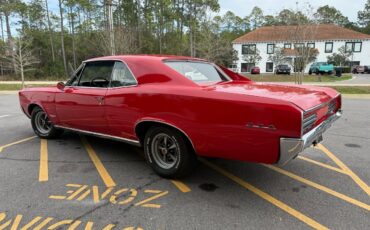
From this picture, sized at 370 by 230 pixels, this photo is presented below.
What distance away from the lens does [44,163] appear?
439cm

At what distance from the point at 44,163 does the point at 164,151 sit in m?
1.97

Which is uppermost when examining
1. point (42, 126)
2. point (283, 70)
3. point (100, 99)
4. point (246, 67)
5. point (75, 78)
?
point (246, 67)

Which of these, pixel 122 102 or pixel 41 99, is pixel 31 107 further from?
pixel 122 102

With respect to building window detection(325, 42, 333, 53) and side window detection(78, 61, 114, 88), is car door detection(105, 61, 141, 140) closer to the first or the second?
side window detection(78, 61, 114, 88)

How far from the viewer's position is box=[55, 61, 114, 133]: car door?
14.0 feet

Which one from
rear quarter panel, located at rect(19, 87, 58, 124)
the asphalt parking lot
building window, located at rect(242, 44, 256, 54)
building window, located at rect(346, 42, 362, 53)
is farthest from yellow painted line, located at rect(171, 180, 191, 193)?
building window, located at rect(346, 42, 362, 53)

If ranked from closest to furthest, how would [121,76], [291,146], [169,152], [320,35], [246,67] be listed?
[291,146], [169,152], [121,76], [320,35], [246,67]

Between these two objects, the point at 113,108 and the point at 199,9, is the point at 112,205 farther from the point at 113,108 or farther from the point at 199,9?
the point at 199,9

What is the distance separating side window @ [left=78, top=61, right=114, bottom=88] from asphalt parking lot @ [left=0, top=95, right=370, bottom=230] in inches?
46.3

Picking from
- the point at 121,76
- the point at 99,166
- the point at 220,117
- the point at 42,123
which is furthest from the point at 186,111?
the point at 42,123

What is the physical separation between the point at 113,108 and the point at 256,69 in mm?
40187

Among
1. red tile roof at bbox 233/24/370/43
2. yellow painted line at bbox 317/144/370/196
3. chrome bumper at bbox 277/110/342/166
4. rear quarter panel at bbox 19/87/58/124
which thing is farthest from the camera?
red tile roof at bbox 233/24/370/43

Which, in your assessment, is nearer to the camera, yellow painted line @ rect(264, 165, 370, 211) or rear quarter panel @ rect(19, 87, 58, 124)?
yellow painted line @ rect(264, 165, 370, 211)

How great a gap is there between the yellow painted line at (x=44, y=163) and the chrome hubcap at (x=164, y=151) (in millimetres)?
1462
